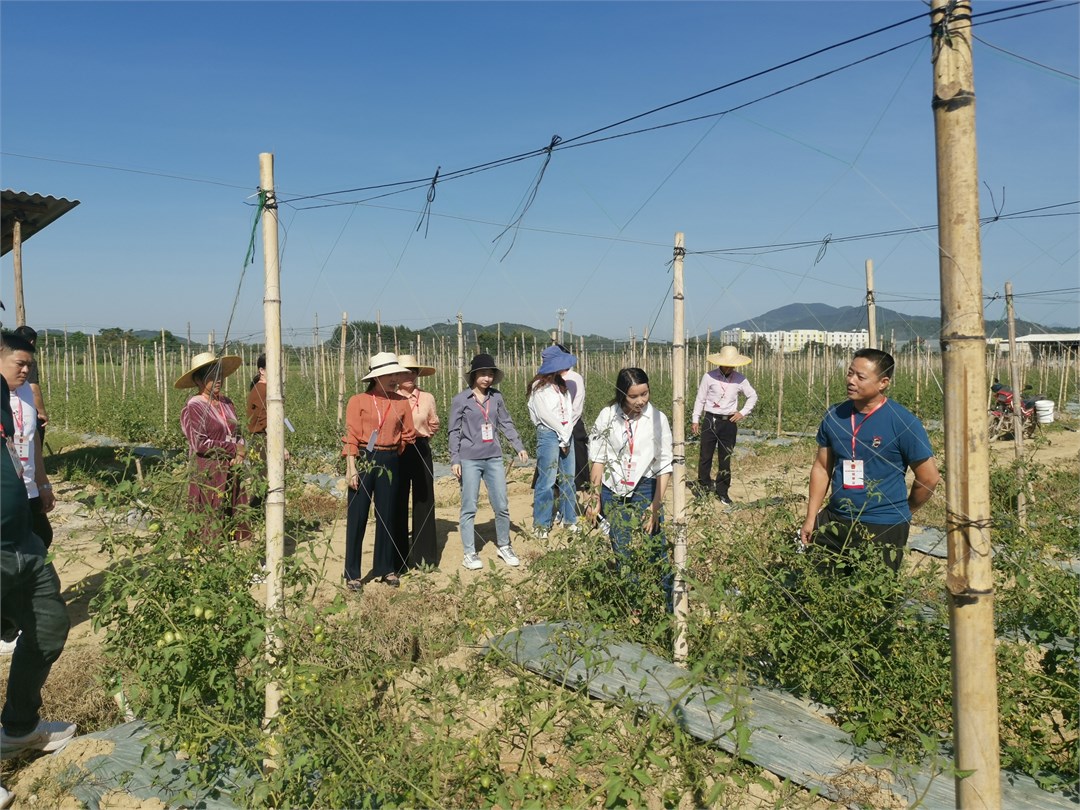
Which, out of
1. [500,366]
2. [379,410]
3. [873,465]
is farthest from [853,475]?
[500,366]

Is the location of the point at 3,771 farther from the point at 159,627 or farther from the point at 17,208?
the point at 17,208

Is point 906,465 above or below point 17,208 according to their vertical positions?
below

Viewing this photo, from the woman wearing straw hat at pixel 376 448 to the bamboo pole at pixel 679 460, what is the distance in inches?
79.2

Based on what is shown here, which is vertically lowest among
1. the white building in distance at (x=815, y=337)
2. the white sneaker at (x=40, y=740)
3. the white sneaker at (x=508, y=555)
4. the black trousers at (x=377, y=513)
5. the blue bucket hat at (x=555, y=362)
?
the white sneaker at (x=40, y=740)

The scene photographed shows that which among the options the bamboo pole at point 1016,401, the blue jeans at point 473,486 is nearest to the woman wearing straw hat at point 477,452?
the blue jeans at point 473,486

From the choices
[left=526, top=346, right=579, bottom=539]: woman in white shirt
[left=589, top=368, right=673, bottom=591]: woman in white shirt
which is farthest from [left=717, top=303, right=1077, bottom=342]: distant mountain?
[left=526, top=346, right=579, bottom=539]: woman in white shirt

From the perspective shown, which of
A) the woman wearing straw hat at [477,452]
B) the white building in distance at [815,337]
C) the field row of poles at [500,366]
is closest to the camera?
the woman wearing straw hat at [477,452]

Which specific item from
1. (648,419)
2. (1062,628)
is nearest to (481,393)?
(648,419)

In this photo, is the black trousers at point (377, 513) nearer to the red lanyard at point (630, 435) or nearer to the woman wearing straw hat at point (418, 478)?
the woman wearing straw hat at point (418, 478)

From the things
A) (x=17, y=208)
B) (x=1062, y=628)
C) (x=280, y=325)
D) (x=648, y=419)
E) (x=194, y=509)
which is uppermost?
(x=17, y=208)

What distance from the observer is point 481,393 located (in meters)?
5.29

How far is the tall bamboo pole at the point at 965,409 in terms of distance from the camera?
187 cm

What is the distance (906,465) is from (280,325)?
272cm

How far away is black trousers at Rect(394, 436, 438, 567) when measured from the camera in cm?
505
